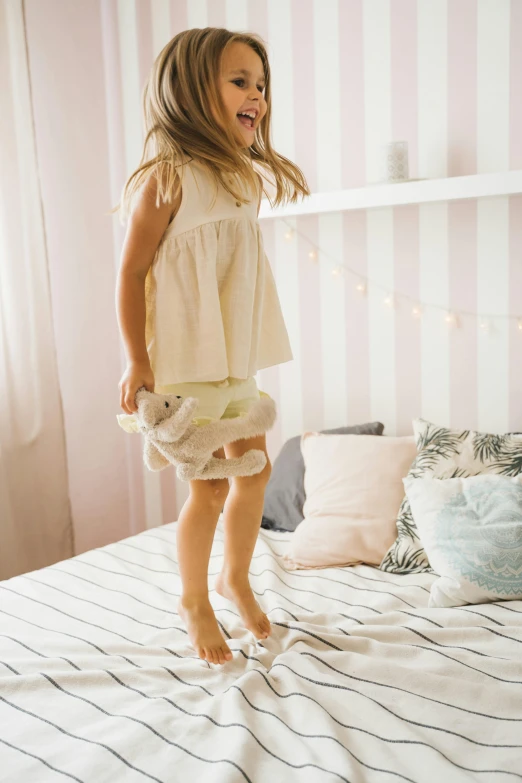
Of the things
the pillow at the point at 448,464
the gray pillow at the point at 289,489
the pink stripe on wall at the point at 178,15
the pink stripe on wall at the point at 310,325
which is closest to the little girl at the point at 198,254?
the pillow at the point at 448,464

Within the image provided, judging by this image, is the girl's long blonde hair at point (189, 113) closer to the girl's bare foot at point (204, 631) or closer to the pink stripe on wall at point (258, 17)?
the girl's bare foot at point (204, 631)

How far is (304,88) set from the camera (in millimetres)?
2377

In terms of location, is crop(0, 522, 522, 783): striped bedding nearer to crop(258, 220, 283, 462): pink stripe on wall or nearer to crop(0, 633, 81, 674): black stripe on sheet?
crop(0, 633, 81, 674): black stripe on sheet

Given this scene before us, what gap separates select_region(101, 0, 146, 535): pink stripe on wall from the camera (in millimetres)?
2719

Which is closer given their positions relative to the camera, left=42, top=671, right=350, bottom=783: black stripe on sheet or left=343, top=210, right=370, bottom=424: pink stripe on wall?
left=42, top=671, right=350, bottom=783: black stripe on sheet

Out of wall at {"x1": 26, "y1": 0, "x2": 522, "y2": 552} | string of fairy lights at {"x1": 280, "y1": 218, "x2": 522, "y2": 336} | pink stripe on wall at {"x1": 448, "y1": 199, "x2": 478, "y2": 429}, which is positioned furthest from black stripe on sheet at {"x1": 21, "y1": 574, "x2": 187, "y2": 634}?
string of fairy lights at {"x1": 280, "y1": 218, "x2": 522, "y2": 336}

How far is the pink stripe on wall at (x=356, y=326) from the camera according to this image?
236 centimetres

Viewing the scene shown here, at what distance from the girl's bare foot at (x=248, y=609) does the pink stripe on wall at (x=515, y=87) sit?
132 centimetres

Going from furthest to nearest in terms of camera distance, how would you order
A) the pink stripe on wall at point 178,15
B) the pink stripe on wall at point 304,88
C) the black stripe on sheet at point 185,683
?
the pink stripe on wall at point 178,15 → the pink stripe on wall at point 304,88 → the black stripe on sheet at point 185,683

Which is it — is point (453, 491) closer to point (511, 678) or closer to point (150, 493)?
point (511, 678)

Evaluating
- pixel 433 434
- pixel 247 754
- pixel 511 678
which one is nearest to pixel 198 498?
pixel 247 754

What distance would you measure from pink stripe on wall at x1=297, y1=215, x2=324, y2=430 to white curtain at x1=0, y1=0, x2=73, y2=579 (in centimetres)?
81

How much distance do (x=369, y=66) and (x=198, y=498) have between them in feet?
4.77

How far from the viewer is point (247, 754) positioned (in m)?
1.10
